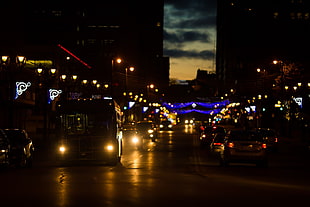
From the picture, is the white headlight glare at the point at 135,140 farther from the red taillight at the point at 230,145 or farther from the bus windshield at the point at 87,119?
the red taillight at the point at 230,145

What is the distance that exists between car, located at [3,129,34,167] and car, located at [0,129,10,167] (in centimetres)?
44

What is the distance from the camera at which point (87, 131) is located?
27.5 metres

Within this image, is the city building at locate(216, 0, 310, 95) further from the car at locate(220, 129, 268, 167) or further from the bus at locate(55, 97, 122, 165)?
the bus at locate(55, 97, 122, 165)

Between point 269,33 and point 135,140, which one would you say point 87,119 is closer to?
point 135,140

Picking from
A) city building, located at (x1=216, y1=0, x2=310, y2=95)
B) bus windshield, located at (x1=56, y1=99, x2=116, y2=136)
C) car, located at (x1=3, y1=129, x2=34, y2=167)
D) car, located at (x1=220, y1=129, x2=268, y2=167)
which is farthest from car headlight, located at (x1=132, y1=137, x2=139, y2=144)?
city building, located at (x1=216, y1=0, x2=310, y2=95)

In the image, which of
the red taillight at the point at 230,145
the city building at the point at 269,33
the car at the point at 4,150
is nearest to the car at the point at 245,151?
the red taillight at the point at 230,145

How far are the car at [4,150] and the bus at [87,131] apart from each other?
10.3ft

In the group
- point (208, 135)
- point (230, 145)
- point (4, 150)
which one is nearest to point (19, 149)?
point (4, 150)

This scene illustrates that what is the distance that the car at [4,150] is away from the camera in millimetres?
23844

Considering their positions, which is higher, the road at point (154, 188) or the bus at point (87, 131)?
the bus at point (87, 131)

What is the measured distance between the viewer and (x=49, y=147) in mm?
43219

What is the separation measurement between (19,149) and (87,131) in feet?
11.3

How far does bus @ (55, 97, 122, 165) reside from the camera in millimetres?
27141

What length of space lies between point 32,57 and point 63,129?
52.4m
